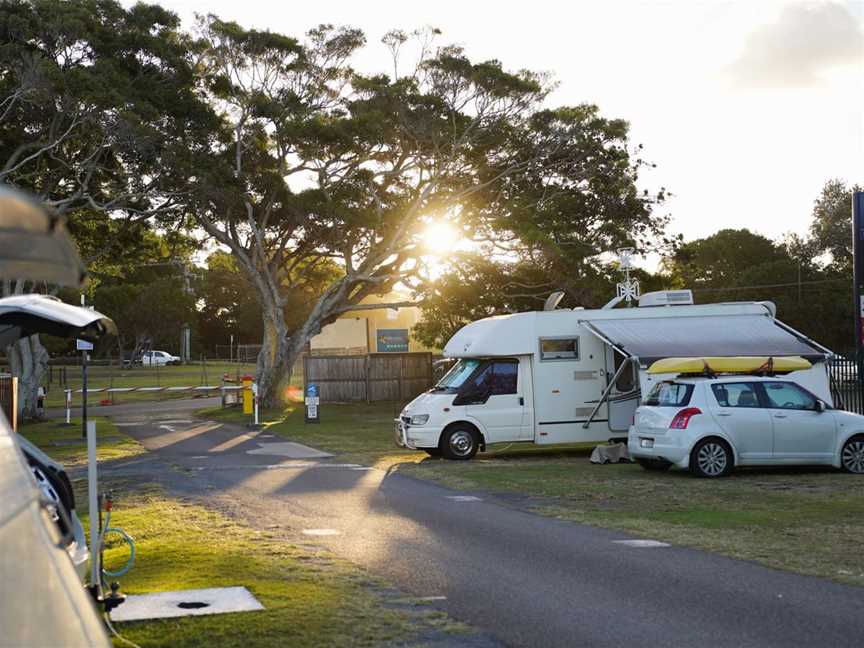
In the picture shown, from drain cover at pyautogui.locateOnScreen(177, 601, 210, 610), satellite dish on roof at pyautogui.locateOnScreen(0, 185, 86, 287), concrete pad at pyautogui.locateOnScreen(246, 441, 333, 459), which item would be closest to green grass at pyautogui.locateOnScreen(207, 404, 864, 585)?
concrete pad at pyautogui.locateOnScreen(246, 441, 333, 459)

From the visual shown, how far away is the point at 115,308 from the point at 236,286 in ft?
65.9

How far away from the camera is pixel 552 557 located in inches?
414

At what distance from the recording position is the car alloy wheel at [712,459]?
56.5 ft

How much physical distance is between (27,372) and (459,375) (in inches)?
729

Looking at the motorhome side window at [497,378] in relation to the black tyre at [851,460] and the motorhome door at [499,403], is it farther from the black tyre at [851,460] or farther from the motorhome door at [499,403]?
the black tyre at [851,460]

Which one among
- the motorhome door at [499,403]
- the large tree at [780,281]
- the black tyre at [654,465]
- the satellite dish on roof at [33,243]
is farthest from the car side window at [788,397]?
the large tree at [780,281]

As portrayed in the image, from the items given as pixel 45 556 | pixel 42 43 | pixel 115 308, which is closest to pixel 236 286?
pixel 115 308

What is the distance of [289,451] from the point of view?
76.8 feet

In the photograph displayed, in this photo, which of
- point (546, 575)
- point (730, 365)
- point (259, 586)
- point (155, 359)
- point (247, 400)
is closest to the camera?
point (259, 586)

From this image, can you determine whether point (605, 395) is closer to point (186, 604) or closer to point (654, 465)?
point (654, 465)

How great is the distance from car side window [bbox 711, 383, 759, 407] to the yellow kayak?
1.22 metres

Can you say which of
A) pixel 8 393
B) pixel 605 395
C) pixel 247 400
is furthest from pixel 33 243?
pixel 247 400

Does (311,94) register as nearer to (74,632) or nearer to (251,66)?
(251,66)

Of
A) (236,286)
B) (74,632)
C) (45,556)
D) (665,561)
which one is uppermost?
(236,286)
